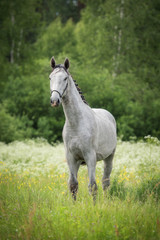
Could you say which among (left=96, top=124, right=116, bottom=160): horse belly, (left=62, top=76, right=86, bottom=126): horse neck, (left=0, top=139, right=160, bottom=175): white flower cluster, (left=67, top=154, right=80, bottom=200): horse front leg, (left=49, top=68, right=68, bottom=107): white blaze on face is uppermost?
(left=49, top=68, right=68, bottom=107): white blaze on face

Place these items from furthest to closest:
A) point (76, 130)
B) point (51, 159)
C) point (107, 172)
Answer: point (51, 159)
point (107, 172)
point (76, 130)

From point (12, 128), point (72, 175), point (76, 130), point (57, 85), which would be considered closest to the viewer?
point (57, 85)

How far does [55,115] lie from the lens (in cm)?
1418

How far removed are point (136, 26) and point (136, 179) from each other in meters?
12.4

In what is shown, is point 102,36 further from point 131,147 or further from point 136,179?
point 136,179

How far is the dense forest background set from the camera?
45.8 feet

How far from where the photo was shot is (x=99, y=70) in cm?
1609

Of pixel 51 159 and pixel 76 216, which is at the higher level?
pixel 76 216

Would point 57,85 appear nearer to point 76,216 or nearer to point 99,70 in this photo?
point 76,216

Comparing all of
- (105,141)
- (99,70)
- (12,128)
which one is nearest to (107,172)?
(105,141)

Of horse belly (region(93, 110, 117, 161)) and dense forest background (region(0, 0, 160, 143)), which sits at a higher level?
dense forest background (region(0, 0, 160, 143))

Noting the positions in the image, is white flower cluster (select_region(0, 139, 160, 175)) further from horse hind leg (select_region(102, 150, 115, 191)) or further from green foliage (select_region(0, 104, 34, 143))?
green foliage (select_region(0, 104, 34, 143))

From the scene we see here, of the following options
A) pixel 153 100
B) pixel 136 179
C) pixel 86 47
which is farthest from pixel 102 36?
pixel 136 179

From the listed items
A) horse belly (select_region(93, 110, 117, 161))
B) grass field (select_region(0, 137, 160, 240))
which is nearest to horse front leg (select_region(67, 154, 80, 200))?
grass field (select_region(0, 137, 160, 240))
